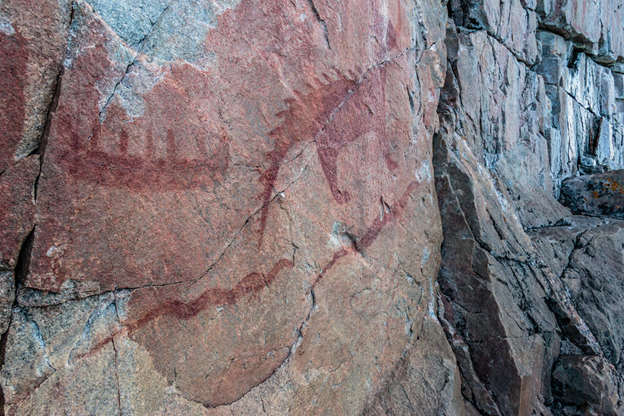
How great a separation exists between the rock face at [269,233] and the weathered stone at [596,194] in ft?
4.95

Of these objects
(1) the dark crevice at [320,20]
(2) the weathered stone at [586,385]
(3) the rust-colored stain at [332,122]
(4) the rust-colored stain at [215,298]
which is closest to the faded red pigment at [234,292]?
(4) the rust-colored stain at [215,298]

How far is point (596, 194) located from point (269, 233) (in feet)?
17.4

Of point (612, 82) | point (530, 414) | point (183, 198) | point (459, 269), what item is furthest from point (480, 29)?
point (612, 82)

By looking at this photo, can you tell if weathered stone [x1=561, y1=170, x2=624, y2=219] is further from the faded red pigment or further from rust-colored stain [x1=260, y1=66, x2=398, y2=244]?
the faded red pigment

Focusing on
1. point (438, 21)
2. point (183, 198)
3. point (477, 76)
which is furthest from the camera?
point (477, 76)

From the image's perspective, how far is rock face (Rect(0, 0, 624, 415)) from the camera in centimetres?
149

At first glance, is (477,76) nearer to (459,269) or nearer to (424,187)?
(424,187)

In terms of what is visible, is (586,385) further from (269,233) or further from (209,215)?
(209,215)

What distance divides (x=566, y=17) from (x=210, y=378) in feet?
23.8

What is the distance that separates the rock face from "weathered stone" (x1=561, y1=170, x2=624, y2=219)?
151 cm

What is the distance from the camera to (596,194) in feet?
19.0

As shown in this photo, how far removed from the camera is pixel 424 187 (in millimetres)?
3266

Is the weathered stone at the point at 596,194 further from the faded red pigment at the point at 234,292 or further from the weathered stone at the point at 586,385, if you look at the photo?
the faded red pigment at the point at 234,292

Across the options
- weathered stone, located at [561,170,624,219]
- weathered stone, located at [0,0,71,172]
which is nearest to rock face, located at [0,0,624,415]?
weathered stone, located at [0,0,71,172]
